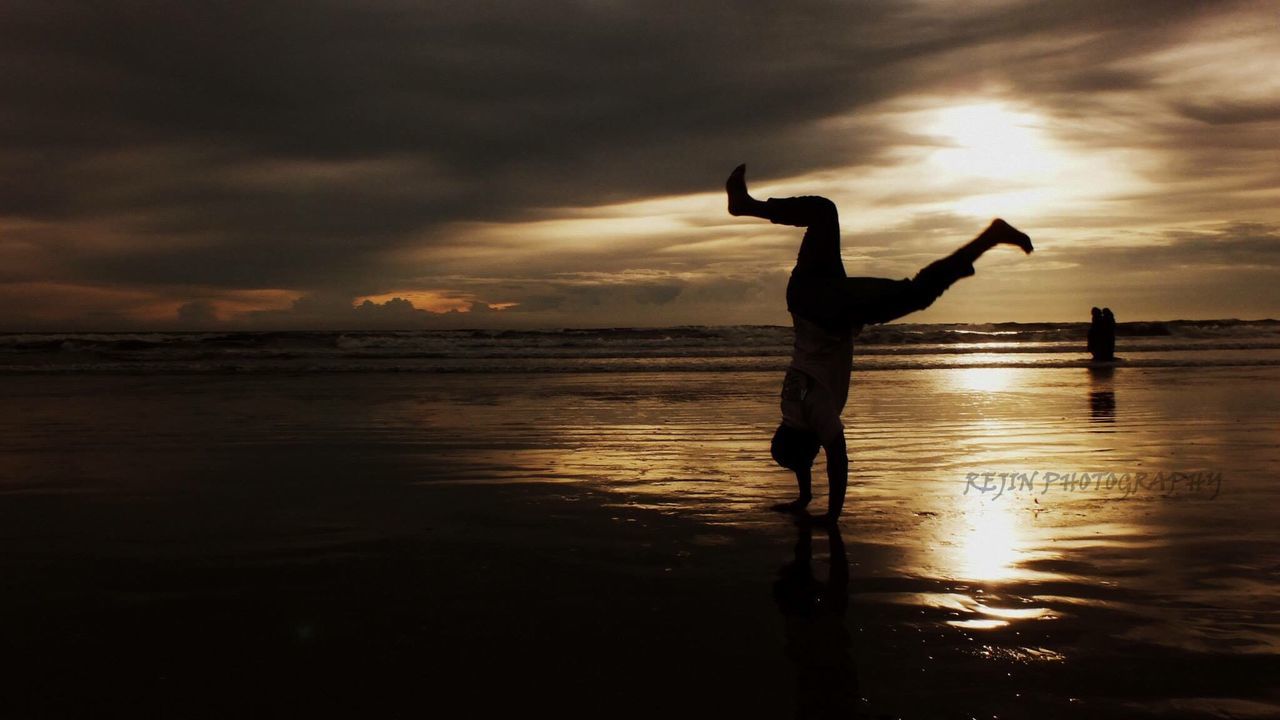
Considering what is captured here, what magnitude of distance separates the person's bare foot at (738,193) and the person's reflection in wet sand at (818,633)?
6.39ft

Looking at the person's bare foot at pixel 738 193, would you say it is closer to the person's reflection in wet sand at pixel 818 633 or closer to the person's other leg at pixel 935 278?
the person's other leg at pixel 935 278

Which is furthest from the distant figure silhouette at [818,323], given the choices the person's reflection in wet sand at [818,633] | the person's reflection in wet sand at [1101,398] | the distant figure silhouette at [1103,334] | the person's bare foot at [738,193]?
the distant figure silhouette at [1103,334]

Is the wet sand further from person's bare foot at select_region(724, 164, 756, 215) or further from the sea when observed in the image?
the sea

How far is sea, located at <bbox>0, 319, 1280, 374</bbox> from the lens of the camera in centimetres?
2527

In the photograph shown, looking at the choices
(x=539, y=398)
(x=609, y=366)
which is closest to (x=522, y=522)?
(x=539, y=398)

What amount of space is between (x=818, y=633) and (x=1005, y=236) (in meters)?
2.19

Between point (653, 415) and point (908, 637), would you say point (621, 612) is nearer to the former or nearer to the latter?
point (908, 637)

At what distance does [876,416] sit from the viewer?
11477 mm

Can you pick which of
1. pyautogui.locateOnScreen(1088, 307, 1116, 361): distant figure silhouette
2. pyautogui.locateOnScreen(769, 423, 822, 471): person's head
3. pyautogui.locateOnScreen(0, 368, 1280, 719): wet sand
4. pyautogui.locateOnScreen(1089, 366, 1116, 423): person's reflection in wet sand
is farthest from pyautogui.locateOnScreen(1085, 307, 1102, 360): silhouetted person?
pyautogui.locateOnScreen(769, 423, 822, 471): person's head

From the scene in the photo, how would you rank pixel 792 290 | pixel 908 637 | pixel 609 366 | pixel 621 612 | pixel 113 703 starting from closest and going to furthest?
pixel 113 703
pixel 908 637
pixel 621 612
pixel 792 290
pixel 609 366

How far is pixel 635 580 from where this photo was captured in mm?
3941

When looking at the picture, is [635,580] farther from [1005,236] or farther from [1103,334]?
[1103,334]

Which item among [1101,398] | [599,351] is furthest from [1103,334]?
[599,351]

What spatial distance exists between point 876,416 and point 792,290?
6836 mm
